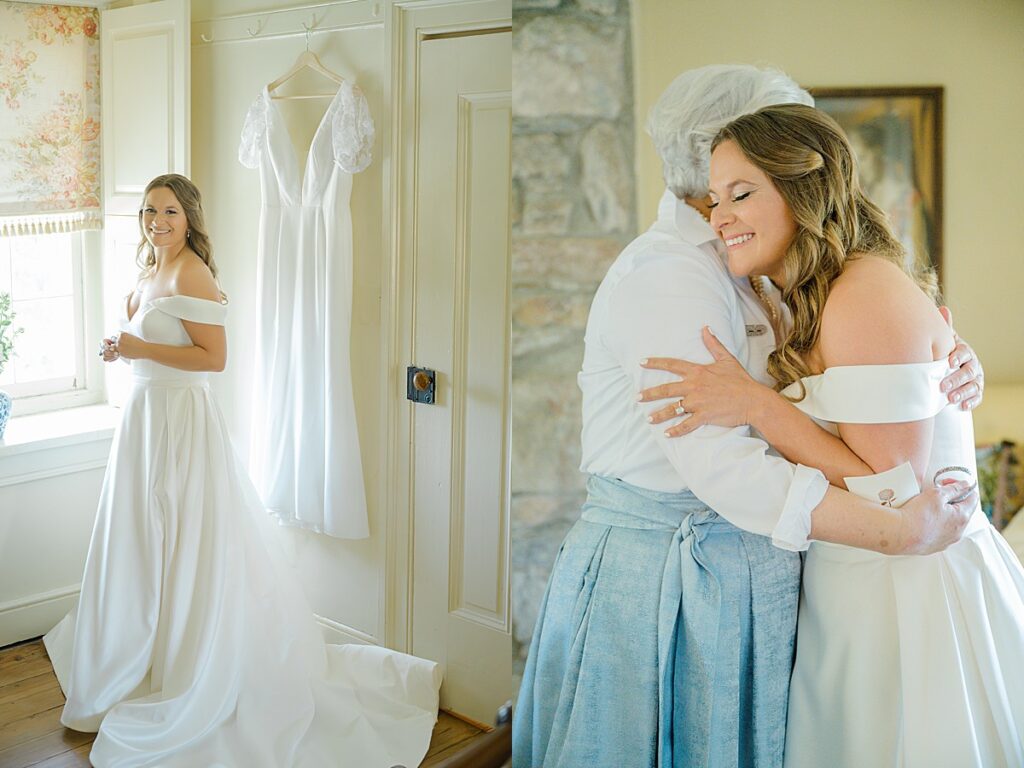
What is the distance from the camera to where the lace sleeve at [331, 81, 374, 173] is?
1.84 meters

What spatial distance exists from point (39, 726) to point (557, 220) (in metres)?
1.94

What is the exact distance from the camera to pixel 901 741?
2.16 ft

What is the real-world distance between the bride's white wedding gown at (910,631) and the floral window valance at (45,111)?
6.36 feet

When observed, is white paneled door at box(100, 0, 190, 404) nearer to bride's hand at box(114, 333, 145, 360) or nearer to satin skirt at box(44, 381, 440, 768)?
bride's hand at box(114, 333, 145, 360)

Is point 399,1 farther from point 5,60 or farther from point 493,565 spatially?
point 493,565

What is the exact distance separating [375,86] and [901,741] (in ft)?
5.06

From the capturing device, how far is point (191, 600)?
2.08 metres

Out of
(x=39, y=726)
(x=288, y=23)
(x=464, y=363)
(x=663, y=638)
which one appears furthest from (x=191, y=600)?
(x=663, y=638)

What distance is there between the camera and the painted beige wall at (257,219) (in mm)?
1887

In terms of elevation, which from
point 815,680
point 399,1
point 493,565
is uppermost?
point 399,1

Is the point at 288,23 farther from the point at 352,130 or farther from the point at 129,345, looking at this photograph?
the point at 129,345

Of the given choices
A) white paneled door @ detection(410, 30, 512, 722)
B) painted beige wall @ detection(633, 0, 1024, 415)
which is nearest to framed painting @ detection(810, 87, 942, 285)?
painted beige wall @ detection(633, 0, 1024, 415)

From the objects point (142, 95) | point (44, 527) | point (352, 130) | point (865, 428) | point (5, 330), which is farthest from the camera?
point (44, 527)

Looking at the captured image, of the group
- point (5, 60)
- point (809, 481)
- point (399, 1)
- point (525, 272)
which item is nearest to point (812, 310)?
point (809, 481)
